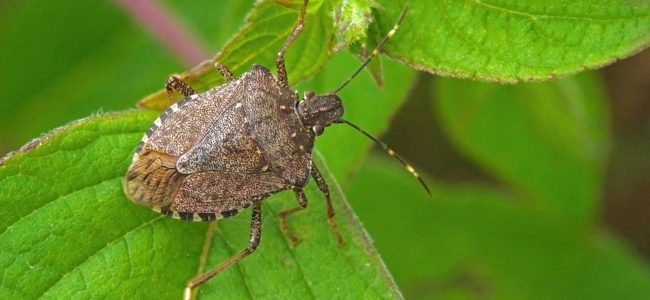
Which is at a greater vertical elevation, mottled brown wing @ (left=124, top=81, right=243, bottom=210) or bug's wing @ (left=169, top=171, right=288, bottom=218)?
mottled brown wing @ (left=124, top=81, right=243, bottom=210)

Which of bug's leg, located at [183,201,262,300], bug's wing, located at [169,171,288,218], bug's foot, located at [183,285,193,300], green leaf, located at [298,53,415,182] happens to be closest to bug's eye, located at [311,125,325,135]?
bug's wing, located at [169,171,288,218]

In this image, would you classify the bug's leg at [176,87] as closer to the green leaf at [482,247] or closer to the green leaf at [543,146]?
the green leaf at [543,146]

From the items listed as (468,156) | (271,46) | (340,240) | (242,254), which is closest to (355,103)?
(271,46)

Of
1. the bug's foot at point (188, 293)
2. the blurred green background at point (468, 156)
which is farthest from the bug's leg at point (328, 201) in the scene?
the blurred green background at point (468, 156)

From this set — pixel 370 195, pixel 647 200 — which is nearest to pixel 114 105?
pixel 370 195

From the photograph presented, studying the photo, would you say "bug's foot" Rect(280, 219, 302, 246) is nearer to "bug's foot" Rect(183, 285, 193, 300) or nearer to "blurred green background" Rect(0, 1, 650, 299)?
"bug's foot" Rect(183, 285, 193, 300)

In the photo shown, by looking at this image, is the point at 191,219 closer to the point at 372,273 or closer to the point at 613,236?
the point at 372,273

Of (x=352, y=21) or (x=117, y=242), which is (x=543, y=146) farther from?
(x=117, y=242)
